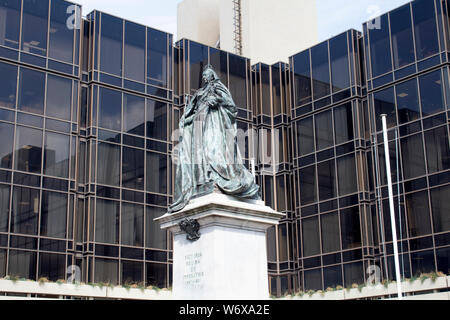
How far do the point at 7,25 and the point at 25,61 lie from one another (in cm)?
220

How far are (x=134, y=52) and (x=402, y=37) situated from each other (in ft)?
54.0

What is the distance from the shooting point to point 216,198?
15578mm

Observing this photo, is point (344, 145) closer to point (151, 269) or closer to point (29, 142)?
point (151, 269)

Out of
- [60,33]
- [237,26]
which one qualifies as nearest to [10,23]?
[60,33]

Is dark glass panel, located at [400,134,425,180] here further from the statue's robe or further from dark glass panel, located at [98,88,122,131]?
the statue's robe

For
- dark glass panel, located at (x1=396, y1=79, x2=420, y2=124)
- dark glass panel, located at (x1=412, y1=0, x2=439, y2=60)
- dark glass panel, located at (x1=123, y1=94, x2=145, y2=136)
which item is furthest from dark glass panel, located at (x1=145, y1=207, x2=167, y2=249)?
dark glass panel, located at (x1=412, y1=0, x2=439, y2=60)

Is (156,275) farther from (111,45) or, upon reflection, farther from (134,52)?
(111,45)

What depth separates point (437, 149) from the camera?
1559 inches

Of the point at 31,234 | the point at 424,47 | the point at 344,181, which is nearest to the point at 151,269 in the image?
the point at 31,234

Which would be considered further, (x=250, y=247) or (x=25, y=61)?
(x=25, y=61)

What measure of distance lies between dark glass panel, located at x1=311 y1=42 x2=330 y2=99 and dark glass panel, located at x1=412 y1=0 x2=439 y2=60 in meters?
7.08

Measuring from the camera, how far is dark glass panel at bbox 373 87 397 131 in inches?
1675
